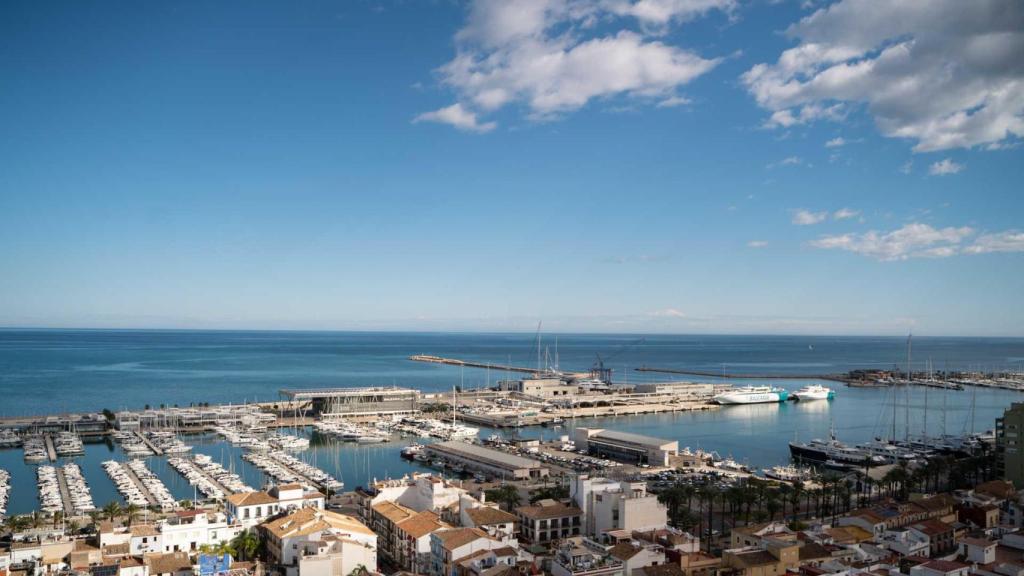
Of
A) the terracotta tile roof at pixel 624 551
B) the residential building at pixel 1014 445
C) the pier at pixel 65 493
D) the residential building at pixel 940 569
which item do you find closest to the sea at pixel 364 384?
the pier at pixel 65 493

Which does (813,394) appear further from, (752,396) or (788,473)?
(788,473)

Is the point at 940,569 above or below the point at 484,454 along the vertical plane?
above

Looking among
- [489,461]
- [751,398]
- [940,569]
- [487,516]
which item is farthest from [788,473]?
[751,398]

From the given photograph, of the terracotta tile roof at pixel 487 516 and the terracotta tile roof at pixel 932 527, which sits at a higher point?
the terracotta tile roof at pixel 932 527

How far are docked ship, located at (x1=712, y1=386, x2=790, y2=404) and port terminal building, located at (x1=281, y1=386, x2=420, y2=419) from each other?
941 inches

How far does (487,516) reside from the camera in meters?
18.5

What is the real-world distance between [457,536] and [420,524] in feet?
5.49

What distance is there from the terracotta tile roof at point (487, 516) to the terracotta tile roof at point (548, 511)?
0.65 metres

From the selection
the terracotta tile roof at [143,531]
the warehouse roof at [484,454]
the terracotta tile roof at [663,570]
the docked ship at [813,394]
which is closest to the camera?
the terracotta tile roof at [663,570]

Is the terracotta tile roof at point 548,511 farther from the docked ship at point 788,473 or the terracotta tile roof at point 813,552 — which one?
the docked ship at point 788,473

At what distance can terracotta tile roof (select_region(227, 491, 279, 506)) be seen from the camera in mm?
18828

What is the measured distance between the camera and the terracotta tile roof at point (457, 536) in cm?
1599

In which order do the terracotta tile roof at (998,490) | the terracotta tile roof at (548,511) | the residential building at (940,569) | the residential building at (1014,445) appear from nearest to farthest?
the residential building at (940,569)
the terracotta tile roof at (548,511)
the terracotta tile roof at (998,490)
the residential building at (1014,445)

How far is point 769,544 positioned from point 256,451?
2602 centimetres
